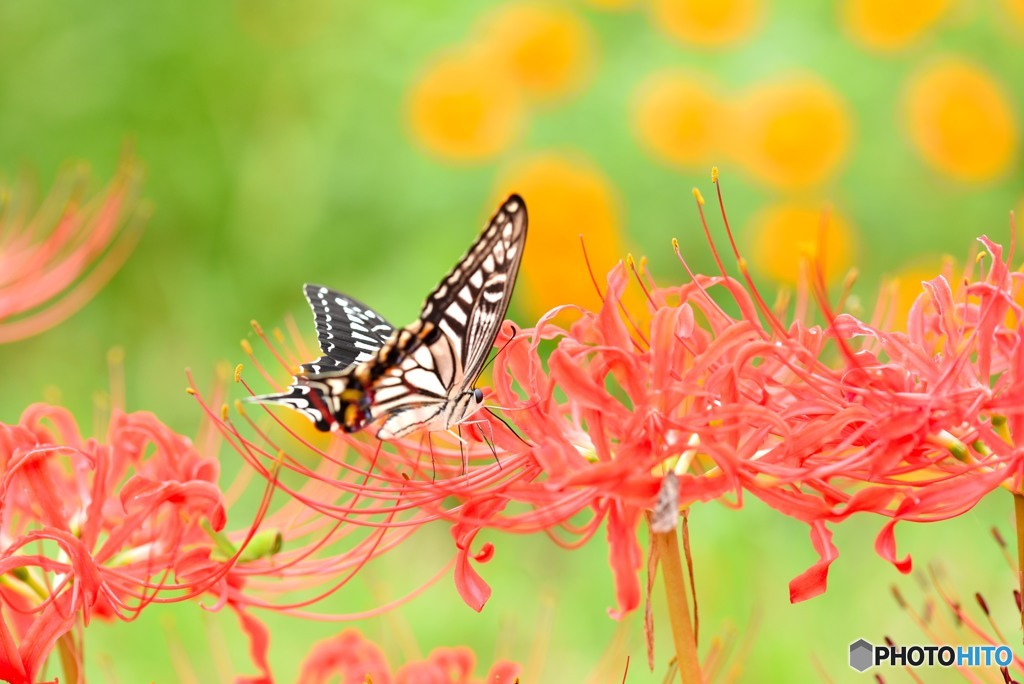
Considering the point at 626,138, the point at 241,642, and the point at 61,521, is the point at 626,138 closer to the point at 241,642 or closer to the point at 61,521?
the point at 241,642

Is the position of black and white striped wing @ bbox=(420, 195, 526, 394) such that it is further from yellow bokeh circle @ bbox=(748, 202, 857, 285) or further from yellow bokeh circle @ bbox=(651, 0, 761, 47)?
yellow bokeh circle @ bbox=(651, 0, 761, 47)

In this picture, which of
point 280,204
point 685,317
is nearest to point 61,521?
point 685,317

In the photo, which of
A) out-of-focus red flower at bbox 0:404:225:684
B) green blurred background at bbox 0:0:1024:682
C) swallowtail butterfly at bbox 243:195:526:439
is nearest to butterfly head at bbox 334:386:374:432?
swallowtail butterfly at bbox 243:195:526:439

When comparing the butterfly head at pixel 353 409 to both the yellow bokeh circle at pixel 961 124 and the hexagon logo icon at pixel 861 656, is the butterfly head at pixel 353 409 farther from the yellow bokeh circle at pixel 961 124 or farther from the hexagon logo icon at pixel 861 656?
the yellow bokeh circle at pixel 961 124

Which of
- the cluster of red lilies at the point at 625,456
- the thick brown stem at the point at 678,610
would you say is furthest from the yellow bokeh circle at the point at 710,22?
the thick brown stem at the point at 678,610

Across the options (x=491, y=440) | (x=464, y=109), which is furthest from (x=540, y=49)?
(x=491, y=440)
